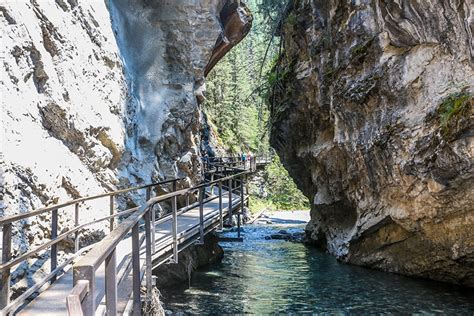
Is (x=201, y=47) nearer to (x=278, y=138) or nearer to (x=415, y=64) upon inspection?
(x=278, y=138)

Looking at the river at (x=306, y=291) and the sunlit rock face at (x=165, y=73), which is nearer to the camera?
the river at (x=306, y=291)

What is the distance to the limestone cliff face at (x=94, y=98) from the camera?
22.3 ft

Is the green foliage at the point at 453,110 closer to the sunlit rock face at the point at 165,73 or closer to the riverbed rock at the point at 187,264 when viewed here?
the riverbed rock at the point at 187,264

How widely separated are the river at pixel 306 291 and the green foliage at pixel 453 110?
365cm

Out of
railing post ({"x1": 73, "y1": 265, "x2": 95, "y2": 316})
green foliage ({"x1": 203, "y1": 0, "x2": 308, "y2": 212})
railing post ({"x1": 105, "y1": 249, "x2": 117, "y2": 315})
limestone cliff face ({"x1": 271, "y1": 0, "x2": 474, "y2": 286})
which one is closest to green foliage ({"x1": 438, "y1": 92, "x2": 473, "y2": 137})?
limestone cliff face ({"x1": 271, "y1": 0, "x2": 474, "y2": 286})

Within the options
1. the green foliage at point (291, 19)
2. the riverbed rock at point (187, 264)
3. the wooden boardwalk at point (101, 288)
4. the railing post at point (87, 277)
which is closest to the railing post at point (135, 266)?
the wooden boardwalk at point (101, 288)

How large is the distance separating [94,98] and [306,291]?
700 cm

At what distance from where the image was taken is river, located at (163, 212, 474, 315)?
8562mm

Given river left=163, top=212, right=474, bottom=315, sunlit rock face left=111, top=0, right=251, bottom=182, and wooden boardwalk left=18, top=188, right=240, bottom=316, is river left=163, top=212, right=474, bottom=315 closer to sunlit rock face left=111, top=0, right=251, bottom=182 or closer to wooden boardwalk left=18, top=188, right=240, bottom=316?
wooden boardwalk left=18, top=188, right=240, bottom=316

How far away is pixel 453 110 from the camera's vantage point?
332 inches

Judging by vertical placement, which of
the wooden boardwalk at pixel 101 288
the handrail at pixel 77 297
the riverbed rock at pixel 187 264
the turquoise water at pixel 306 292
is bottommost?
the turquoise water at pixel 306 292

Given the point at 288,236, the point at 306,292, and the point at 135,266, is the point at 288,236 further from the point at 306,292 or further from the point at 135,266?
the point at 135,266

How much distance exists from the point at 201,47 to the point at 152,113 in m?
3.60

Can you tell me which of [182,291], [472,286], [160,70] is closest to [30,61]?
[182,291]
